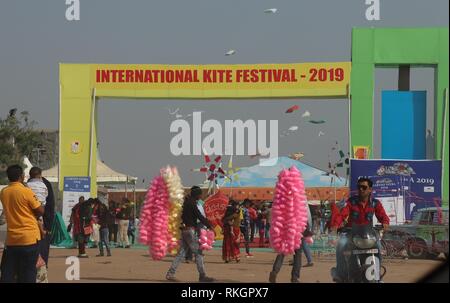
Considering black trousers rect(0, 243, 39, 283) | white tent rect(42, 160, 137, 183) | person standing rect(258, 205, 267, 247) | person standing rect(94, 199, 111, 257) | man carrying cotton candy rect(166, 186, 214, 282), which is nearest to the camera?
black trousers rect(0, 243, 39, 283)

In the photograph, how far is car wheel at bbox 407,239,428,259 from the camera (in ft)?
72.7

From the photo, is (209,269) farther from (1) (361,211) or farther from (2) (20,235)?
(2) (20,235)

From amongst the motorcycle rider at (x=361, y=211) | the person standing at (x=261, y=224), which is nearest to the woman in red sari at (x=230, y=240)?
the person standing at (x=261, y=224)

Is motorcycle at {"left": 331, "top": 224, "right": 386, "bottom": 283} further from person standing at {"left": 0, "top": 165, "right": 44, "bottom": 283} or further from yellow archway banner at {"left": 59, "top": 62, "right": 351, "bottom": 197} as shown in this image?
yellow archway banner at {"left": 59, "top": 62, "right": 351, "bottom": 197}

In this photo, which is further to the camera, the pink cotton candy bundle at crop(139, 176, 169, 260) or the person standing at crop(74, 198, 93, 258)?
the person standing at crop(74, 198, 93, 258)

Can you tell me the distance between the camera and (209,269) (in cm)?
1922

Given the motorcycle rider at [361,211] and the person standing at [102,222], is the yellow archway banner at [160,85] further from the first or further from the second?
the motorcycle rider at [361,211]

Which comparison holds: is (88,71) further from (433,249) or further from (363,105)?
(433,249)

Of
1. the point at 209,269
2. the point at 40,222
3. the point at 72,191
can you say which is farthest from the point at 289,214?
the point at 72,191

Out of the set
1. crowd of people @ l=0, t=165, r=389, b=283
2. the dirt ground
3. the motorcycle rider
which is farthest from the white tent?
the motorcycle rider

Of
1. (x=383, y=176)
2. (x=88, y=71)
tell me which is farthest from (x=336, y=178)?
(x=383, y=176)

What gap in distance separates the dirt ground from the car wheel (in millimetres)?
384

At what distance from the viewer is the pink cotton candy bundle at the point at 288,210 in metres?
15.1

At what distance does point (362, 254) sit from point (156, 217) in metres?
6.96
